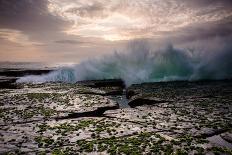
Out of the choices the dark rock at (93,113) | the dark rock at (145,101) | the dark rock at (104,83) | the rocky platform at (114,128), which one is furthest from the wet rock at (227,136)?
the dark rock at (104,83)

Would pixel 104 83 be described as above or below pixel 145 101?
above

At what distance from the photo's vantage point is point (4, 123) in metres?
15.8

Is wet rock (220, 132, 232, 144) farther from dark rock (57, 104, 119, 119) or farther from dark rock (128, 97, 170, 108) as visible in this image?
dark rock (128, 97, 170, 108)

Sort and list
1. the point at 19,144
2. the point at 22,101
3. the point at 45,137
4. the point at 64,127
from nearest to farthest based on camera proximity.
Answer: the point at 19,144
the point at 45,137
the point at 64,127
the point at 22,101

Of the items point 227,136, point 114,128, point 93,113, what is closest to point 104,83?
point 93,113

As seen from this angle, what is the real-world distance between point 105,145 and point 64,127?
3873 millimetres

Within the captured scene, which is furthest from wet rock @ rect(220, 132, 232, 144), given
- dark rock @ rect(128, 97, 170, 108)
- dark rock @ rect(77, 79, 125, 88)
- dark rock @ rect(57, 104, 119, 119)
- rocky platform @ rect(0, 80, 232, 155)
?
dark rock @ rect(77, 79, 125, 88)

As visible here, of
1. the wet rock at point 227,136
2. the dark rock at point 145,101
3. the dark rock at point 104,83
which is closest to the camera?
the wet rock at point 227,136

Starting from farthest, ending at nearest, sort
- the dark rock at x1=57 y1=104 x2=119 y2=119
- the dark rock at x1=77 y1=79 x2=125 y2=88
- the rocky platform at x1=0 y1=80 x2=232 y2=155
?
1. the dark rock at x1=77 y1=79 x2=125 y2=88
2. the dark rock at x1=57 y1=104 x2=119 y2=119
3. the rocky platform at x1=0 y1=80 x2=232 y2=155

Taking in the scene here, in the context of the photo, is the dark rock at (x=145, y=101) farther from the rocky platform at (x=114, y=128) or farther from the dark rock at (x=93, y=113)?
the dark rock at (x=93, y=113)

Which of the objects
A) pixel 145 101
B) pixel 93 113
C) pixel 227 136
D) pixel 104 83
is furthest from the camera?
pixel 104 83

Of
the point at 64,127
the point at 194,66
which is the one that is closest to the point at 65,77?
the point at 194,66

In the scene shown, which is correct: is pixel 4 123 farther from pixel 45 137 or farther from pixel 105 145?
pixel 105 145

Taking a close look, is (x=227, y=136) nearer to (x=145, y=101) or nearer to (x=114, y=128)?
(x=114, y=128)
